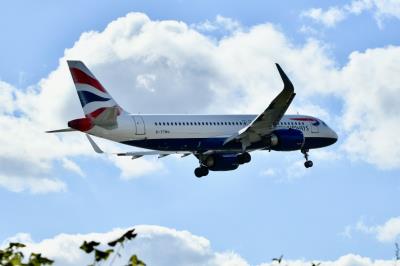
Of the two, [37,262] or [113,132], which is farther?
[113,132]

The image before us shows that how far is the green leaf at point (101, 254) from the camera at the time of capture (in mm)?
5713

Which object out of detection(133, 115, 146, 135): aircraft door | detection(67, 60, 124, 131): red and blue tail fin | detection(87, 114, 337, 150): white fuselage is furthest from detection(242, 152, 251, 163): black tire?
detection(67, 60, 124, 131): red and blue tail fin

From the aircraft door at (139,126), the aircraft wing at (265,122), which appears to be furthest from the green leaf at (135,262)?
the aircraft wing at (265,122)

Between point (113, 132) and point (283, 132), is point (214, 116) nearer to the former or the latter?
point (283, 132)

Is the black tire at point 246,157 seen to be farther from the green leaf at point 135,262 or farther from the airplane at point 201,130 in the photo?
the green leaf at point 135,262

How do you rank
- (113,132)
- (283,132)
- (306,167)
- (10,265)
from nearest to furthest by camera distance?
(10,265)
(113,132)
(283,132)
(306,167)

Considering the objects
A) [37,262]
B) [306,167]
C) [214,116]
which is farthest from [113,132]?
[37,262]

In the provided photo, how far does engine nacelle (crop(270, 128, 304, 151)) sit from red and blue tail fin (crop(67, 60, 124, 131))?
1260cm

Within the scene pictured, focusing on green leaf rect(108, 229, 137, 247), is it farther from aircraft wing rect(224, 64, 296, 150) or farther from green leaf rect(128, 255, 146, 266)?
aircraft wing rect(224, 64, 296, 150)

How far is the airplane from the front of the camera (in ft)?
196

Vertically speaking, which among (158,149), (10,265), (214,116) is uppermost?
(214,116)

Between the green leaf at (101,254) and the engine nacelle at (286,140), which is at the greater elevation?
the engine nacelle at (286,140)

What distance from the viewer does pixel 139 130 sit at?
197ft

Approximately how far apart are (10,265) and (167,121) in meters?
55.9
